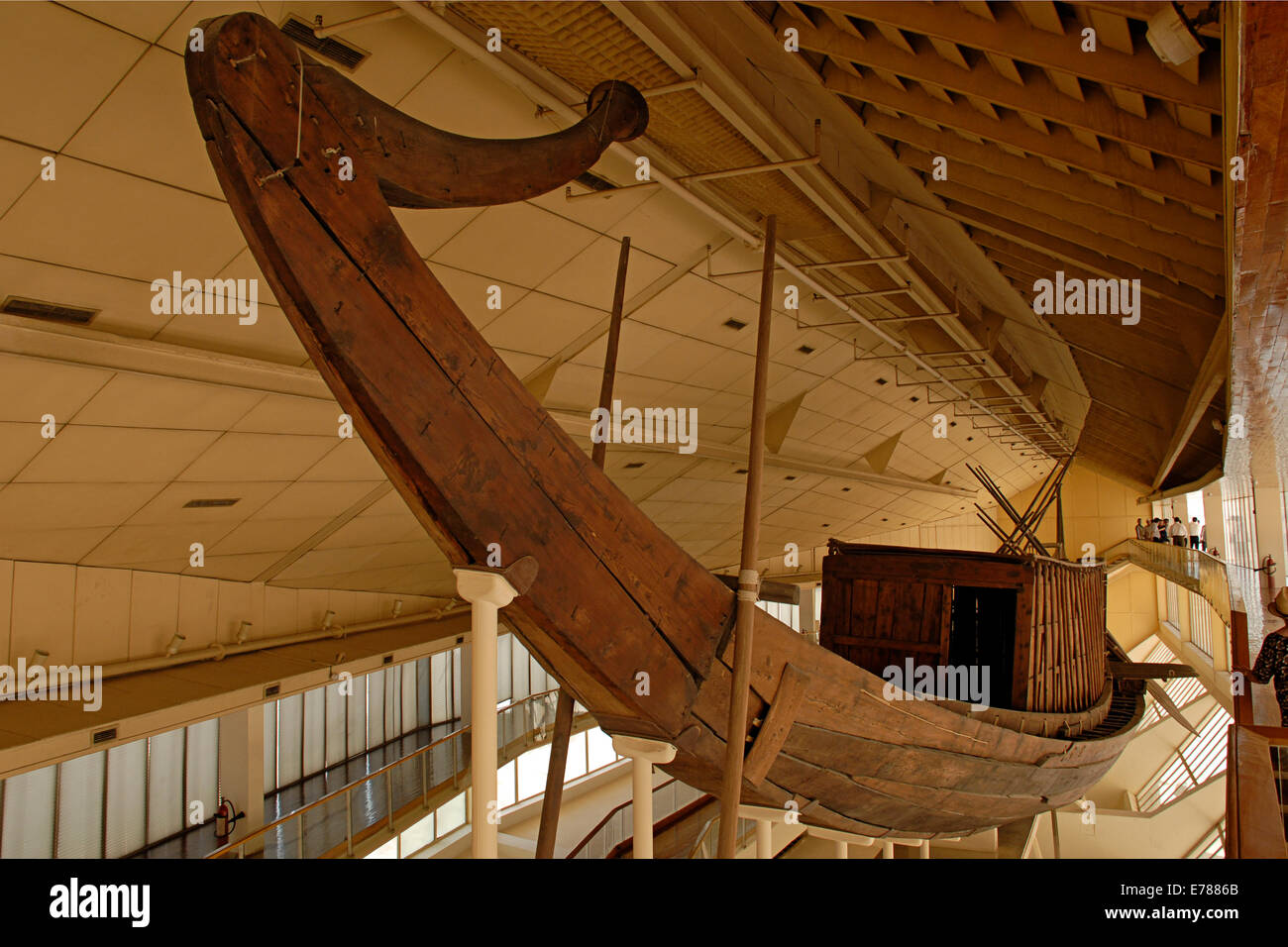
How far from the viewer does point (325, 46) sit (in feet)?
12.7

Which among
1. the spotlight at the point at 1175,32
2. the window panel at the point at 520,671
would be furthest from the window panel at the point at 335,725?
the spotlight at the point at 1175,32

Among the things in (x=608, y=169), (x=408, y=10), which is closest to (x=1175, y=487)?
(x=608, y=169)

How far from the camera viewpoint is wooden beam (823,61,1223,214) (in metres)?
4.41

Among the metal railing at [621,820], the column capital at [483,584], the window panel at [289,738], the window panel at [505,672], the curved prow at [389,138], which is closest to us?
the curved prow at [389,138]

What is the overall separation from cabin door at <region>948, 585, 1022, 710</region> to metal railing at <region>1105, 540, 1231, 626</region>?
12.8 ft

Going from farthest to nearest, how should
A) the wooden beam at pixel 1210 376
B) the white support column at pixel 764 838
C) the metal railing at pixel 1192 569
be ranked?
the metal railing at pixel 1192 569
the wooden beam at pixel 1210 376
the white support column at pixel 764 838

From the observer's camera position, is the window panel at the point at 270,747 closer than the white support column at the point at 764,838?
No

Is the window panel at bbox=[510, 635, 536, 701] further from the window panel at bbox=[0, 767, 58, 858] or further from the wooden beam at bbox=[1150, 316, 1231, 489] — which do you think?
the wooden beam at bbox=[1150, 316, 1231, 489]

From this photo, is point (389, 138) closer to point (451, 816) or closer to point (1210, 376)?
point (1210, 376)

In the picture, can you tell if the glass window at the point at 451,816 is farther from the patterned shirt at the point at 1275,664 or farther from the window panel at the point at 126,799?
the patterned shirt at the point at 1275,664

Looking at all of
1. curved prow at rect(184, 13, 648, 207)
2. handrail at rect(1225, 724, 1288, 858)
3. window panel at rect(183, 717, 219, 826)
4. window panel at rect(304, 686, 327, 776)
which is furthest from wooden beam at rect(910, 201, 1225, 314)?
window panel at rect(304, 686, 327, 776)

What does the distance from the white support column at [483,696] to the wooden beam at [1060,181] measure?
15.3 ft

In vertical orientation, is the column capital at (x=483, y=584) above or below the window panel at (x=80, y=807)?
above

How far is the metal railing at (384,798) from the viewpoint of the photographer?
8.30 metres
